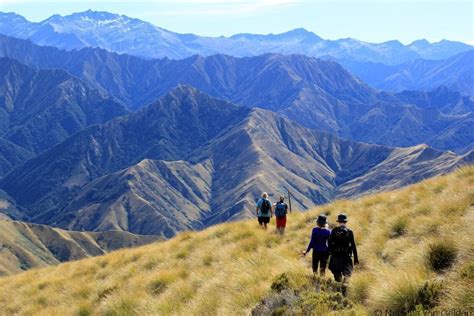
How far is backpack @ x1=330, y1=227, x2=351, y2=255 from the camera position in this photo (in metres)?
12.9

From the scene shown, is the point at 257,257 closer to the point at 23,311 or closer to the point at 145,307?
the point at 145,307

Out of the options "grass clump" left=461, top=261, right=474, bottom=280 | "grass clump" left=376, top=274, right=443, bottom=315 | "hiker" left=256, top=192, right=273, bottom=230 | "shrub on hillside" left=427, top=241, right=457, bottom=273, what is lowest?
"hiker" left=256, top=192, right=273, bottom=230

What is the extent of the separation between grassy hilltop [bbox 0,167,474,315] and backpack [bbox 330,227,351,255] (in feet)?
2.45

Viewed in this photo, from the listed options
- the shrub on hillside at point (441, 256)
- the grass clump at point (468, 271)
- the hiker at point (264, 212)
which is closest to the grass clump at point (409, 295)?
the grass clump at point (468, 271)

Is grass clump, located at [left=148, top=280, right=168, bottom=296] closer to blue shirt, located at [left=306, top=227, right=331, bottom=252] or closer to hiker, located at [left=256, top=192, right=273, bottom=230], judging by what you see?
blue shirt, located at [left=306, top=227, right=331, bottom=252]

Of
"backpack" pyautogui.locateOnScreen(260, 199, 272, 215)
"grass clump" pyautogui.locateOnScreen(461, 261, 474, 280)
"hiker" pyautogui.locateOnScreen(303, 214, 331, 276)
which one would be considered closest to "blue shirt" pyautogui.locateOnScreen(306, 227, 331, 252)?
"hiker" pyautogui.locateOnScreen(303, 214, 331, 276)

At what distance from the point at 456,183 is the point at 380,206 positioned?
10.2 ft

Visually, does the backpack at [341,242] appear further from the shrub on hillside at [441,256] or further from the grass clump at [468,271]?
the grass clump at [468,271]

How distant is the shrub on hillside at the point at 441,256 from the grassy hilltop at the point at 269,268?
0.9 inches

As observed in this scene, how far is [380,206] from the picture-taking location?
803 inches

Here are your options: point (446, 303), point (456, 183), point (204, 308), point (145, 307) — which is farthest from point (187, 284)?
point (456, 183)

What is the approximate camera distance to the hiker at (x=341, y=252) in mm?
12828

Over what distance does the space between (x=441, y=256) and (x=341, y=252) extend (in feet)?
8.32

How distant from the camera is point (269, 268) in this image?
14.4 m
